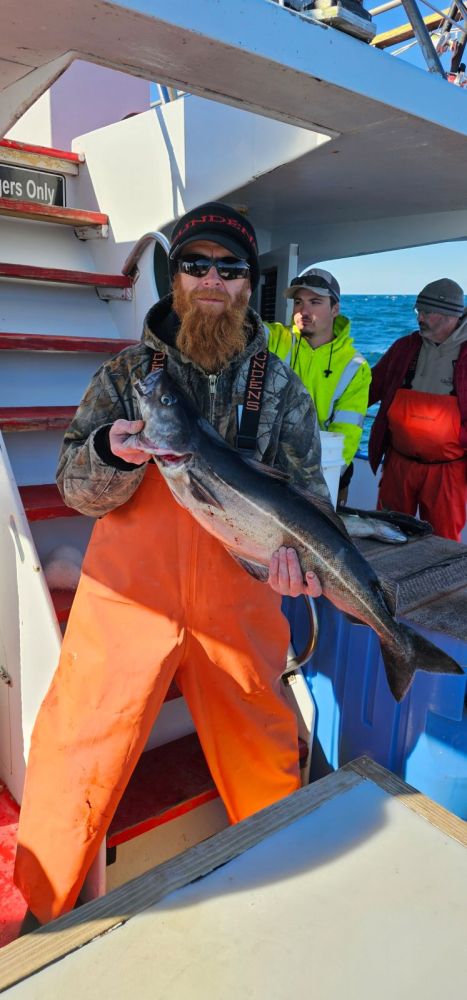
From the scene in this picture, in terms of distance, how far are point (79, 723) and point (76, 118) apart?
18.1 feet

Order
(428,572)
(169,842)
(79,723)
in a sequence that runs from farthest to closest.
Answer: (428,572), (169,842), (79,723)

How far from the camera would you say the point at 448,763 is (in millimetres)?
2385

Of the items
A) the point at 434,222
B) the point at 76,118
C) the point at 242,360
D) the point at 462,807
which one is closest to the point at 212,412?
the point at 242,360

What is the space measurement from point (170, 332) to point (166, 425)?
62 centimetres

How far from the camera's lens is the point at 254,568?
2174 millimetres

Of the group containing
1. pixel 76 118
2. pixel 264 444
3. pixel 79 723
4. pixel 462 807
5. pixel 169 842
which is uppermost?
pixel 76 118

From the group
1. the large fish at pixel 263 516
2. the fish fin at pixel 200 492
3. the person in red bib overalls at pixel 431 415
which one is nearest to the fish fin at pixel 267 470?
the large fish at pixel 263 516

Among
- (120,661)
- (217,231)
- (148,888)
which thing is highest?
(217,231)

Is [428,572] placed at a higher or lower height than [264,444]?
lower

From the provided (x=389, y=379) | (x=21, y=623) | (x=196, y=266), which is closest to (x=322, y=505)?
(x=196, y=266)

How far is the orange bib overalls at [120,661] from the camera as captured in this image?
2178 millimetres

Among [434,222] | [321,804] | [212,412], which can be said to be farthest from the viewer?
[434,222]

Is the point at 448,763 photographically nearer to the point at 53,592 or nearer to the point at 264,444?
the point at 264,444

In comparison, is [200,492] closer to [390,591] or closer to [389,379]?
[390,591]
